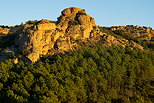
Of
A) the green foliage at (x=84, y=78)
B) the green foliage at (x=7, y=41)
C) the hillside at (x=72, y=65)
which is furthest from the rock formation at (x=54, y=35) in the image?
the green foliage at (x=84, y=78)

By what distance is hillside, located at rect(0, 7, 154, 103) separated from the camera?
71213 mm

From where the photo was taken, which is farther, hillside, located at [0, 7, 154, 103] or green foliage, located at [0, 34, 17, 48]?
green foliage, located at [0, 34, 17, 48]

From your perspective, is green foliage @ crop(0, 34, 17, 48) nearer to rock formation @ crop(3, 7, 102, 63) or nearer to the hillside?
the hillside

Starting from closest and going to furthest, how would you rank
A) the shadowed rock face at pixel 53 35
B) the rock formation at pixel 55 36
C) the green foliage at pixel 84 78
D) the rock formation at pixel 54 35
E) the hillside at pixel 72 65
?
the green foliage at pixel 84 78, the hillside at pixel 72 65, the rock formation at pixel 55 36, the rock formation at pixel 54 35, the shadowed rock face at pixel 53 35

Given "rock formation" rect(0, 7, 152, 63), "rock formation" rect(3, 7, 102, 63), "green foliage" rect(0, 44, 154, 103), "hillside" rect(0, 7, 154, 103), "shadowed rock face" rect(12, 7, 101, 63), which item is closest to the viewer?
"green foliage" rect(0, 44, 154, 103)

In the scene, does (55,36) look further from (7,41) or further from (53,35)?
(7,41)

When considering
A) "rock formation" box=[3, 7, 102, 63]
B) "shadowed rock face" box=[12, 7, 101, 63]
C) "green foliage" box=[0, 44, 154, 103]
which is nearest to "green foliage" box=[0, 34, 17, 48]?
"rock formation" box=[3, 7, 102, 63]

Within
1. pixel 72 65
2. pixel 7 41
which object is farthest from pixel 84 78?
pixel 7 41

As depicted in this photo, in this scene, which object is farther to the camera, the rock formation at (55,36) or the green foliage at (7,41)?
the green foliage at (7,41)

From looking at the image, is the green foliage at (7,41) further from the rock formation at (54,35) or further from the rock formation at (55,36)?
the rock formation at (54,35)

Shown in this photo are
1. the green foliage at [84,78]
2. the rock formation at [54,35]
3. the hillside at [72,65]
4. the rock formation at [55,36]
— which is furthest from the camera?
the rock formation at [54,35]

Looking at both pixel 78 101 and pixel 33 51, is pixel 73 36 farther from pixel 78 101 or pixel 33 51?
pixel 78 101

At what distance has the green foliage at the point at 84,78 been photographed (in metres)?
69.2

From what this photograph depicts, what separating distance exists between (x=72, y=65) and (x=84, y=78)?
8.18 meters
